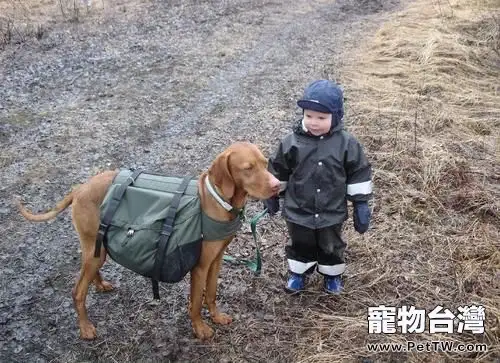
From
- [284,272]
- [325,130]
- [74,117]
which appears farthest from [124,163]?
[325,130]

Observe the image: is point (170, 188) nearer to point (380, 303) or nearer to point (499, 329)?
point (380, 303)

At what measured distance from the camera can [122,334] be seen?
3.80m

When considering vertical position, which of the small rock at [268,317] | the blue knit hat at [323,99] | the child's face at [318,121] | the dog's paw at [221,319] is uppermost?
the blue knit hat at [323,99]

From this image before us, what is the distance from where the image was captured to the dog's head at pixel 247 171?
3242mm

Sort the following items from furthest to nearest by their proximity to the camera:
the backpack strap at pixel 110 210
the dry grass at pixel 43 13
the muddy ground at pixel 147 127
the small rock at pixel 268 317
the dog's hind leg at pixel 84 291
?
the dry grass at pixel 43 13 → the small rock at pixel 268 317 → the muddy ground at pixel 147 127 → the dog's hind leg at pixel 84 291 → the backpack strap at pixel 110 210

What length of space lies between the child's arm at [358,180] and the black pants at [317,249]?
0.21m

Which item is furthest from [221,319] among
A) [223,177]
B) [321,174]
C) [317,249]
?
[321,174]

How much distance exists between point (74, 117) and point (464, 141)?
198 inches

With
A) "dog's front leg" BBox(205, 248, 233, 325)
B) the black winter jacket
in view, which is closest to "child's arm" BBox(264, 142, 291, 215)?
the black winter jacket

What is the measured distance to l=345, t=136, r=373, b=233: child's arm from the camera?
356cm

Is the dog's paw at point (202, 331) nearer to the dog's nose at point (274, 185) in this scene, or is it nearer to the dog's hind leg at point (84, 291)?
the dog's hind leg at point (84, 291)

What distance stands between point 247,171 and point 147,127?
13.3ft

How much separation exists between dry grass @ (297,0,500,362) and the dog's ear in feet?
4.11

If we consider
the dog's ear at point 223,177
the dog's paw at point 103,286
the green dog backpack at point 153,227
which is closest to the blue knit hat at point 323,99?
the dog's ear at point 223,177
